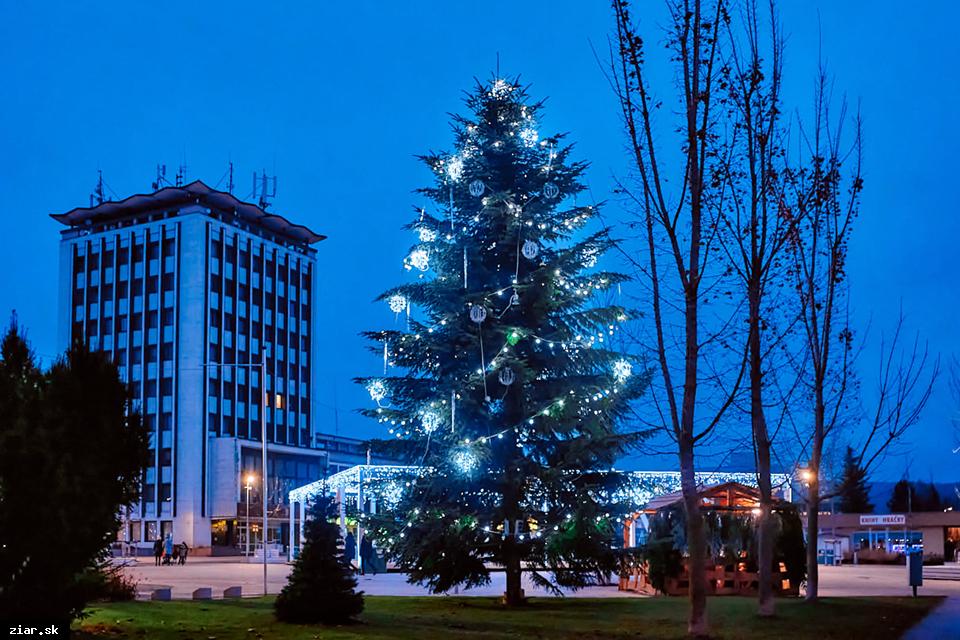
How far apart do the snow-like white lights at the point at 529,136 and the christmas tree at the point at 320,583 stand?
10.4 m

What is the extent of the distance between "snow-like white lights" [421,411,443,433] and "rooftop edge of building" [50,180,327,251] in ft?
250

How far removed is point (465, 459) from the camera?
22.5 meters

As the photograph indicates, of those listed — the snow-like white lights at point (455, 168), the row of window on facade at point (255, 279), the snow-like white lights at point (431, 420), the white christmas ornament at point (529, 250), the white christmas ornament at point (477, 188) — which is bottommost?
the snow-like white lights at point (431, 420)

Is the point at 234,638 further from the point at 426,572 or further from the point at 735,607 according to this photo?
the point at 735,607

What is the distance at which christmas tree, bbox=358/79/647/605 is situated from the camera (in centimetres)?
2277

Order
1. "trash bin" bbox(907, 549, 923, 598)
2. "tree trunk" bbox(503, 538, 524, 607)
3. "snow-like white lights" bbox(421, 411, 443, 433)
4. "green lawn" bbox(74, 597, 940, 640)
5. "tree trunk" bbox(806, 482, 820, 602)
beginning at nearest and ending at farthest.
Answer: "green lawn" bbox(74, 597, 940, 640) → "tree trunk" bbox(806, 482, 820, 602) → "tree trunk" bbox(503, 538, 524, 607) → "snow-like white lights" bbox(421, 411, 443, 433) → "trash bin" bbox(907, 549, 923, 598)

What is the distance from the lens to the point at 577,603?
2425 centimetres

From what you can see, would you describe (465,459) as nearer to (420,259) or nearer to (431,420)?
(431,420)

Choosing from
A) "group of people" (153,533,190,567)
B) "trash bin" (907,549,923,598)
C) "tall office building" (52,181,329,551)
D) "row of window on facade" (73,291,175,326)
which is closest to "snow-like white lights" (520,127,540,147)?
"trash bin" (907,549,923,598)

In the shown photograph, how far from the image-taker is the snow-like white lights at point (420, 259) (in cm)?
2453

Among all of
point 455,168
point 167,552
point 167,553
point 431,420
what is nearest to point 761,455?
point 431,420

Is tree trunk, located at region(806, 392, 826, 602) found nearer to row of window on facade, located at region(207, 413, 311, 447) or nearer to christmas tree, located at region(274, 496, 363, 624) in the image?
christmas tree, located at region(274, 496, 363, 624)

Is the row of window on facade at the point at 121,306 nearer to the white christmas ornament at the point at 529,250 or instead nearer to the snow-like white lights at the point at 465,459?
the white christmas ornament at the point at 529,250

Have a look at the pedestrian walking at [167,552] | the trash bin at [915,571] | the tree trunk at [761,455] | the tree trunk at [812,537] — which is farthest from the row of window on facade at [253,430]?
the tree trunk at [761,455]
